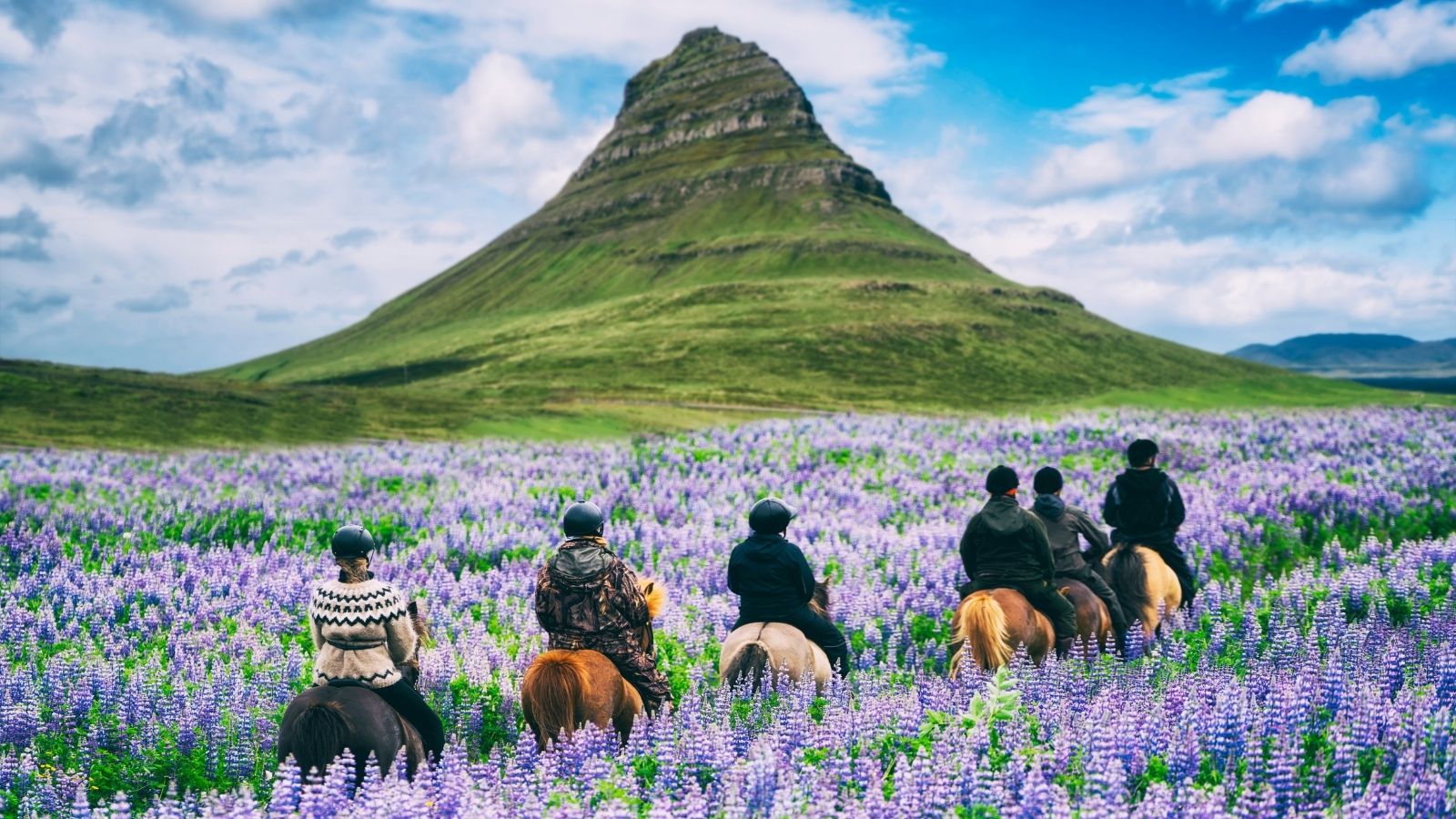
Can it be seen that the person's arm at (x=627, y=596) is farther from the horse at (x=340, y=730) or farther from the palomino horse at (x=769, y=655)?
the horse at (x=340, y=730)

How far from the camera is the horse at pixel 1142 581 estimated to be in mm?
12562

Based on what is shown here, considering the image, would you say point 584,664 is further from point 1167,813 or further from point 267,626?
point 267,626

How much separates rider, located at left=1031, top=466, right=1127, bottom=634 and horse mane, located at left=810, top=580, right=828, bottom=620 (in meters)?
2.90

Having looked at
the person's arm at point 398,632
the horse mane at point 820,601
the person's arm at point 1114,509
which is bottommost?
the horse mane at point 820,601

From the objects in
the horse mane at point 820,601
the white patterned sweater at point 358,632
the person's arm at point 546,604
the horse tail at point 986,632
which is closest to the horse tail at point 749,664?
the horse mane at point 820,601

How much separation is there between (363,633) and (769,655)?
359 centimetres

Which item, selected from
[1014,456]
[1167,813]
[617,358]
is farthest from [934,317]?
[1167,813]

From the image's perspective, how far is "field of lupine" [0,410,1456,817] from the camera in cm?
641

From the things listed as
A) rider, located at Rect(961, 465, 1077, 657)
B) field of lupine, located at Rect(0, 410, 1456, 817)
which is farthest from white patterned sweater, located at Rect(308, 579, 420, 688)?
rider, located at Rect(961, 465, 1077, 657)

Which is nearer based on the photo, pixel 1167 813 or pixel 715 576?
pixel 1167 813


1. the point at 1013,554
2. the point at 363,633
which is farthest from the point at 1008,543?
the point at 363,633

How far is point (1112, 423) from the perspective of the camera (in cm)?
3253

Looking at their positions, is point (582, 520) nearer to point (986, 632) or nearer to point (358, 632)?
point (358, 632)

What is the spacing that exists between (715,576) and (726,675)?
16.5 feet
